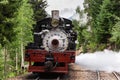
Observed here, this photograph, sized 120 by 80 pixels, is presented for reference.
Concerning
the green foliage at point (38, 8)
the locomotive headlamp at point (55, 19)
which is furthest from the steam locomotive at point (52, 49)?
the green foliage at point (38, 8)

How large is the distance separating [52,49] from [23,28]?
16.1 metres

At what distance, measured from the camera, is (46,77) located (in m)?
19.4

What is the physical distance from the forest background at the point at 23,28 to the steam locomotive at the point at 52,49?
2817mm

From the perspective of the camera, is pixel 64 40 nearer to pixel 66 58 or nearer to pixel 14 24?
pixel 66 58

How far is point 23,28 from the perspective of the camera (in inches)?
Answer: 1363

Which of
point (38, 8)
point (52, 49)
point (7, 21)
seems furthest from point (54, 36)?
point (38, 8)

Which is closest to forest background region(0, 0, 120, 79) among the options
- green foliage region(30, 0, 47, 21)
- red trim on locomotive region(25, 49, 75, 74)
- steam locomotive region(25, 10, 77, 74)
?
green foliage region(30, 0, 47, 21)

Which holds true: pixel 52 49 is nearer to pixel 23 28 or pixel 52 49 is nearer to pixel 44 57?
pixel 44 57

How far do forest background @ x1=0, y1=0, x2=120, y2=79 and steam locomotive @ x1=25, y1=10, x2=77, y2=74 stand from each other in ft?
9.24

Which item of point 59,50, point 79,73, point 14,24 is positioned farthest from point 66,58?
point 14,24

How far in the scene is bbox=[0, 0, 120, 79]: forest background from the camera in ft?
71.2

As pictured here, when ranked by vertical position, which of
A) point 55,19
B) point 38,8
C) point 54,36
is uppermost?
point 38,8

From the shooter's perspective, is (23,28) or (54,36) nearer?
(54,36)

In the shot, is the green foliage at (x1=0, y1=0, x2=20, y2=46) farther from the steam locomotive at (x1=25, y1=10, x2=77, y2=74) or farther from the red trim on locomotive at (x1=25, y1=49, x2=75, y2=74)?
the red trim on locomotive at (x1=25, y1=49, x2=75, y2=74)
